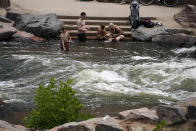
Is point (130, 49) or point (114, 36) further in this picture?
point (114, 36)

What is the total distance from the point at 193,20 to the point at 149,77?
26.2 ft

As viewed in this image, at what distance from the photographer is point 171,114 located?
194 inches

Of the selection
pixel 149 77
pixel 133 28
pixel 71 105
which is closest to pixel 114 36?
pixel 133 28

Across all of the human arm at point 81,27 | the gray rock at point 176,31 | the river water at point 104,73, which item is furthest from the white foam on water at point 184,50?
the human arm at point 81,27

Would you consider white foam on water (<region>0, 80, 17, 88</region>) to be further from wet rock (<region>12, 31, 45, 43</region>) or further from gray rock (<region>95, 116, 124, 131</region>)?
wet rock (<region>12, 31, 45, 43</region>)

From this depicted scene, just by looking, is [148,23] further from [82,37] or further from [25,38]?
[25,38]

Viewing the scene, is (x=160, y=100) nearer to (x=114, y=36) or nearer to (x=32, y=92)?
(x=32, y=92)

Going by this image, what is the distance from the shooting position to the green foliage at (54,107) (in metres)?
5.75

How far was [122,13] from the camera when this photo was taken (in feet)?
61.6

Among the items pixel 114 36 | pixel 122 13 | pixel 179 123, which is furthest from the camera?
pixel 122 13

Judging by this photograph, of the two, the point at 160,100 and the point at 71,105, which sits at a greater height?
the point at 71,105

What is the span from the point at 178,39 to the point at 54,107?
10.5 meters

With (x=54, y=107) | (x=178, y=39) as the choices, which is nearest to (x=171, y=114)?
(x=54, y=107)

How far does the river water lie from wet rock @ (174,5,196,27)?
2.88 m
